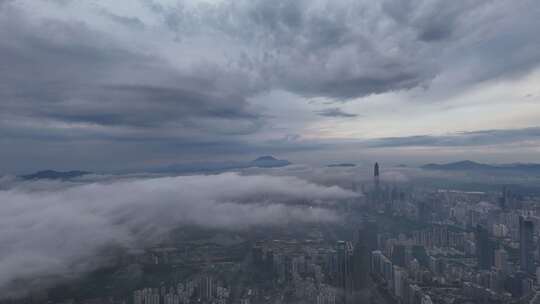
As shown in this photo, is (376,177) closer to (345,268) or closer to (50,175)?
(345,268)

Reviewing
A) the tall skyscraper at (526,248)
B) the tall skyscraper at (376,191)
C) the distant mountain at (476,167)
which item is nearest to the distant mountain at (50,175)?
the tall skyscraper at (376,191)

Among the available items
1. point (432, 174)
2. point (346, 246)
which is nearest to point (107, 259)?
point (346, 246)

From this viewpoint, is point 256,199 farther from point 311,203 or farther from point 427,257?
point 427,257

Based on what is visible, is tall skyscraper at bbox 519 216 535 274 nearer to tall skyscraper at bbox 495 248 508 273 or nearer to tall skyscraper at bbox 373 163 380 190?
tall skyscraper at bbox 495 248 508 273

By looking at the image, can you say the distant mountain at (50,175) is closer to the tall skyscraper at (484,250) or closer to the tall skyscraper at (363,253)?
the tall skyscraper at (363,253)

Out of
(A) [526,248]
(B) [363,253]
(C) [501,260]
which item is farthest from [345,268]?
(A) [526,248]
